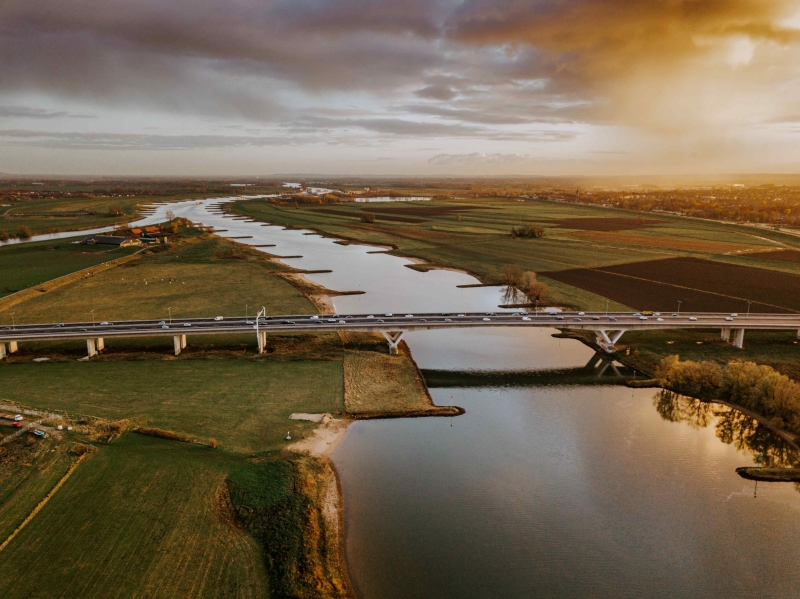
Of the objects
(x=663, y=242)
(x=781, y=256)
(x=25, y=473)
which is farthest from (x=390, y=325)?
(x=663, y=242)

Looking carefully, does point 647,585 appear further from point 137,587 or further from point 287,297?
point 287,297

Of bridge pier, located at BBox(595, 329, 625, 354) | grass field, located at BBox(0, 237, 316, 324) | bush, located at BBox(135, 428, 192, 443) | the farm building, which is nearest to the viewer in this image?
bush, located at BBox(135, 428, 192, 443)

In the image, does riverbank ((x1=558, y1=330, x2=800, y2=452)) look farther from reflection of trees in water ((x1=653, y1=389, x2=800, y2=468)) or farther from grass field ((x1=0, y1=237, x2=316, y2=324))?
grass field ((x1=0, y1=237, x2=316, y2=324))

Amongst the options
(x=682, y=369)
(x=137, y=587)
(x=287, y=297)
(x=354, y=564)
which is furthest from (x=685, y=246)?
(x=137, y=587)

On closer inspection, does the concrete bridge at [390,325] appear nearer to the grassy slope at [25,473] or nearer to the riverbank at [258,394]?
the riverbank at [258,394]

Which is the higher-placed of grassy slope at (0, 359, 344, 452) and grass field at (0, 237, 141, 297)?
grass field at (0, 237, 141, 297)

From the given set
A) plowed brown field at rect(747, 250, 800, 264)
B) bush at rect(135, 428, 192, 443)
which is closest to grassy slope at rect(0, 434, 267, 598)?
bush at rect(135, 428, 192, 443)

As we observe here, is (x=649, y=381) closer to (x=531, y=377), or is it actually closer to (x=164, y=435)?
(x=531, y=377)
